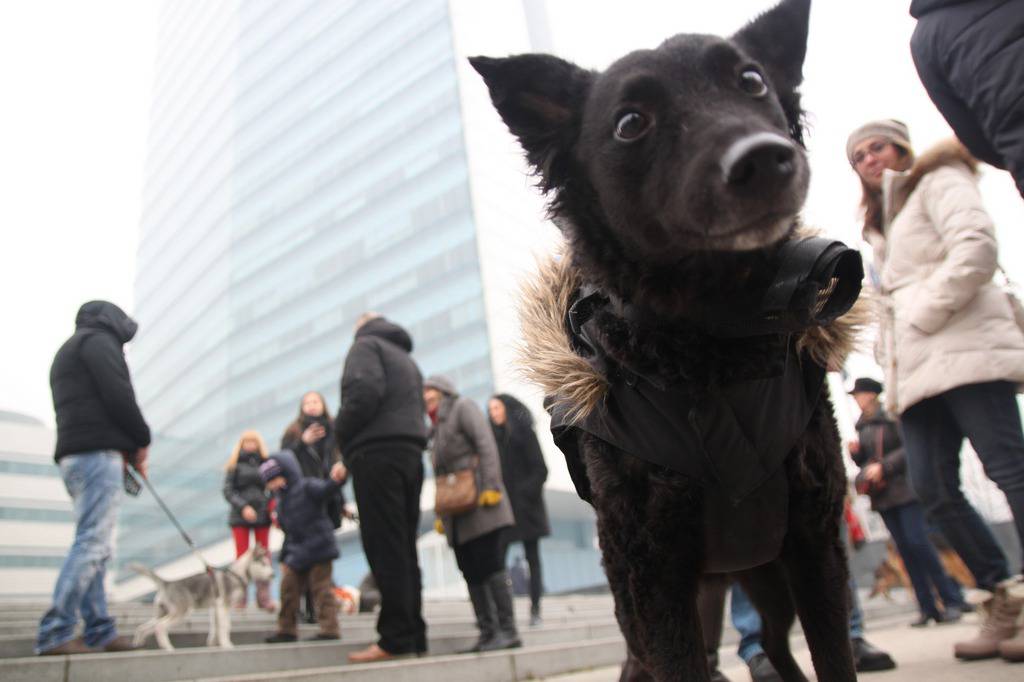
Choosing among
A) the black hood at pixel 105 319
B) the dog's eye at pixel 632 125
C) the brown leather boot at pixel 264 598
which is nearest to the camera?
the dog's eye at pixel 632 125

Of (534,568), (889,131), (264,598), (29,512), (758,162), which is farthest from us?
(29,512)

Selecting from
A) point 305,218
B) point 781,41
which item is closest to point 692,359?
point 781,41

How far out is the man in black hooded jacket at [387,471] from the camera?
4672 millimetres

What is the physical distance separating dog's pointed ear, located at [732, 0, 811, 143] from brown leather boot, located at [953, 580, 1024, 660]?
2532 millimetres

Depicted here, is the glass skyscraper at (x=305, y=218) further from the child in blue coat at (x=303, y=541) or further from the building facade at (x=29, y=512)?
the child in blue coat at (x=303, y=541)

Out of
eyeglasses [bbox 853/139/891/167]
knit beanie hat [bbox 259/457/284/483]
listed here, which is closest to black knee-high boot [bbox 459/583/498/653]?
knit beanie hat [bbox 259/457/284/483]

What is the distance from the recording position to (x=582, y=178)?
2.01 metres

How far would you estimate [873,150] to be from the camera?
12.5ft

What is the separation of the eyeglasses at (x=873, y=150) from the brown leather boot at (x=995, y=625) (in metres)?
2.21

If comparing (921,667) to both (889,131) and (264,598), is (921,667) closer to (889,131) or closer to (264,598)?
(889,131)

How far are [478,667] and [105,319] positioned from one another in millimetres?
3579

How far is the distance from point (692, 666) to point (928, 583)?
5.78m

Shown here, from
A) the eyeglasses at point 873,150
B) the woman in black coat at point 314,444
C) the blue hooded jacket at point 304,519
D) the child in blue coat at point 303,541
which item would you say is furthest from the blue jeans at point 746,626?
the woman in black coat at point 314,444

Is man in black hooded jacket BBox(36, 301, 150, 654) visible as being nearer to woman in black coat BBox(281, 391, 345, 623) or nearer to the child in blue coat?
the child in blue coat
